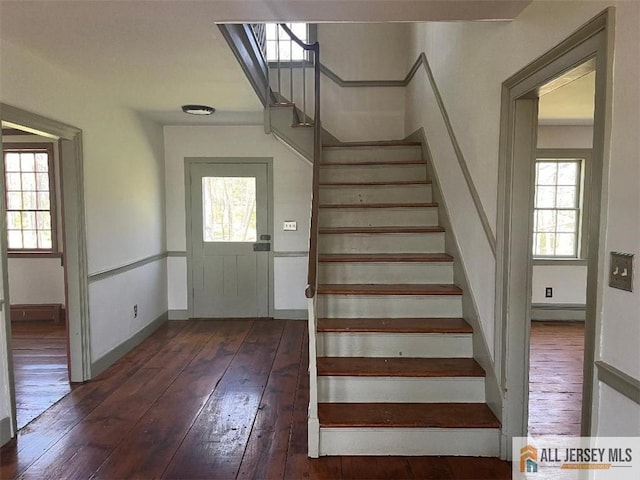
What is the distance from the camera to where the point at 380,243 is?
11.1 ft

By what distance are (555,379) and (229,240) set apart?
3.58m

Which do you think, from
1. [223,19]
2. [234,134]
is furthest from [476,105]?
[234,134]

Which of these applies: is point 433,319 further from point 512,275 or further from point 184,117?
point 184,117


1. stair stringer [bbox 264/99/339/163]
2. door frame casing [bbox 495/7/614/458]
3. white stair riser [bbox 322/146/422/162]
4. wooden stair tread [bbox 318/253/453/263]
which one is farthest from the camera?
white stair riser [bbox 322/146/422/162]

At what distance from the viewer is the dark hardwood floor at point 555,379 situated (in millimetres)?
2678

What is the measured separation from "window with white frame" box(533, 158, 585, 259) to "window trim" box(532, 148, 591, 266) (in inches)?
1.6

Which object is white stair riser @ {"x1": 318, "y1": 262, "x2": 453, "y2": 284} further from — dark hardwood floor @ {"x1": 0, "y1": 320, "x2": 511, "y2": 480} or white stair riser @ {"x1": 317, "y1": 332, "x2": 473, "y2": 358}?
dark hardwood floor @ {"x1": 0, "y1": 320, "x2": 511, "y2": 480}

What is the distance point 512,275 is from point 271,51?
4.21 m

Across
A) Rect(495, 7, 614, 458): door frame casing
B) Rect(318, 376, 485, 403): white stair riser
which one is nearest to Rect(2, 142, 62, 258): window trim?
Rect(318, 376, 485, 403): white stair riser

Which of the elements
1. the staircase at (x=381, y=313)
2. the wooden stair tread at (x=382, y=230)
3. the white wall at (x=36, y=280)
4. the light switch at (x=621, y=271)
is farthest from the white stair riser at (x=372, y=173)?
the white wall at (x=36, y=280)

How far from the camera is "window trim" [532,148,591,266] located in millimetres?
5008

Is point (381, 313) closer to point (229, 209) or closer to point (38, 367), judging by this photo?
point (229, 209)

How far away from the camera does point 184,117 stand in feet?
14.7

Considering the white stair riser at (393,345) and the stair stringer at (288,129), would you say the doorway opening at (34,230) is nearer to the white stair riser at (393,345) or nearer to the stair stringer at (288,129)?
the stair stringer at (288,129)
